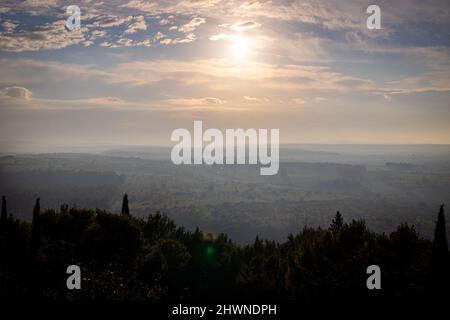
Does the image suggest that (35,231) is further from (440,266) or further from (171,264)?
(440,266)

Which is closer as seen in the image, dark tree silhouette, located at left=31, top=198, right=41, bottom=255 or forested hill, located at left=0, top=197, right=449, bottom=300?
forested hill, located at left=0, top=197, right=449, bottom=300

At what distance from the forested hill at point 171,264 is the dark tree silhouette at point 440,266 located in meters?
0.09

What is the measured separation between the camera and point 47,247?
40.7 m

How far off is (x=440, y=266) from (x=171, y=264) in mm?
31548

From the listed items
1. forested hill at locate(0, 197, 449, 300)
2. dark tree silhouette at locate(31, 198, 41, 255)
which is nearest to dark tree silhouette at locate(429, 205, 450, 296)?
forested hill at locate(0, 197, 449, 300)

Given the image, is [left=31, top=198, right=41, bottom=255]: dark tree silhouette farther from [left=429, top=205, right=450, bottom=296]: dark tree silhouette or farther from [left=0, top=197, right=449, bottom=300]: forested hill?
[left=429, top=205, right=450, bottom=296]: dark tree silhouette

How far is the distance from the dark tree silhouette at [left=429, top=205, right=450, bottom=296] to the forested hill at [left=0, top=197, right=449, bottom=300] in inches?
3.6

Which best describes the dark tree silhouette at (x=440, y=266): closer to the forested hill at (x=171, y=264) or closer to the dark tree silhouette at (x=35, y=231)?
the forested hill at (x=171, y=264)

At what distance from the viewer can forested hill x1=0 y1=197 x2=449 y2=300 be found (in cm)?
3597

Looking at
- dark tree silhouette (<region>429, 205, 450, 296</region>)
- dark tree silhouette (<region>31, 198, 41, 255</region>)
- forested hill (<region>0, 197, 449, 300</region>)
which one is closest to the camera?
forested hill (<region>0, 197, 449, 300</region>)

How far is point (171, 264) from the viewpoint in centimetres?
5250

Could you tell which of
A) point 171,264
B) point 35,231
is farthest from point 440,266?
point 35,231

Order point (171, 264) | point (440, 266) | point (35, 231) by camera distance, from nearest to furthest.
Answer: point (440, 266) < point (35, 231) < point (171, 264)
